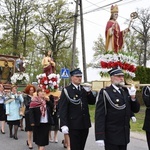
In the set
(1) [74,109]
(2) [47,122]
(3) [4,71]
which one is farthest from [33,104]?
(3) [4,71]

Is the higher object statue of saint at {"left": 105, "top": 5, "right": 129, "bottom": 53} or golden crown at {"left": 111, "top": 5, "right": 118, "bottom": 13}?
golden crown at {"left": 111, "top": 5, "right": 118, "bottom": 13}

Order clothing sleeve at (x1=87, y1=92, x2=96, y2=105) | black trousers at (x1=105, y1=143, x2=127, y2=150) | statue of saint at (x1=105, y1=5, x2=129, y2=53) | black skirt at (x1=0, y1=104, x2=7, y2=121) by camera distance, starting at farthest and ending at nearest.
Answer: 1. black skirt at (x1=0, y1=104, x2=7, y2=121)
2. statue of saint at (x1=105, y1=5, x2=129, y2=53)
3. clothing sleeve at (x1=87, y1=92, x2=96, y2=105)
4. black trousers at (x1=105, y1=143, x2=127, y2=150)

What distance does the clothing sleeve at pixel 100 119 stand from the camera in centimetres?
390

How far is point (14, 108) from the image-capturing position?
9102mm

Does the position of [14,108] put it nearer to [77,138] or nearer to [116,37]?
[116,37]

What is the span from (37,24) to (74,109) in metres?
26.7

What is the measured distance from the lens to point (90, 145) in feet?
25.3

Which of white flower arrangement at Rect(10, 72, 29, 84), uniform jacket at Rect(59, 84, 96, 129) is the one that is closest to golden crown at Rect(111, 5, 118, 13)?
uniform jacket at Rect(59, 84, 96, 129)

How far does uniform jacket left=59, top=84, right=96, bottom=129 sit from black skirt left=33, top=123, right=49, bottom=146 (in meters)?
1.47

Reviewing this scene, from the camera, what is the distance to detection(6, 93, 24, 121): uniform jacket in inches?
353

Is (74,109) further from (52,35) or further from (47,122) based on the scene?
(52,35)

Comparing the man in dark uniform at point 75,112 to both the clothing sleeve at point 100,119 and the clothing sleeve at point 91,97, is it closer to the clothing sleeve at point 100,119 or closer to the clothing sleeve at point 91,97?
the clothing sleeve at point 91,97

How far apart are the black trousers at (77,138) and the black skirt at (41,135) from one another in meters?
1.42

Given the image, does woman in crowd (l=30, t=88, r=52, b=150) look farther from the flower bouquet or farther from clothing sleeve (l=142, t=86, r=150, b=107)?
clothing sleeve (l=142, t=86, r=150, b=107)
